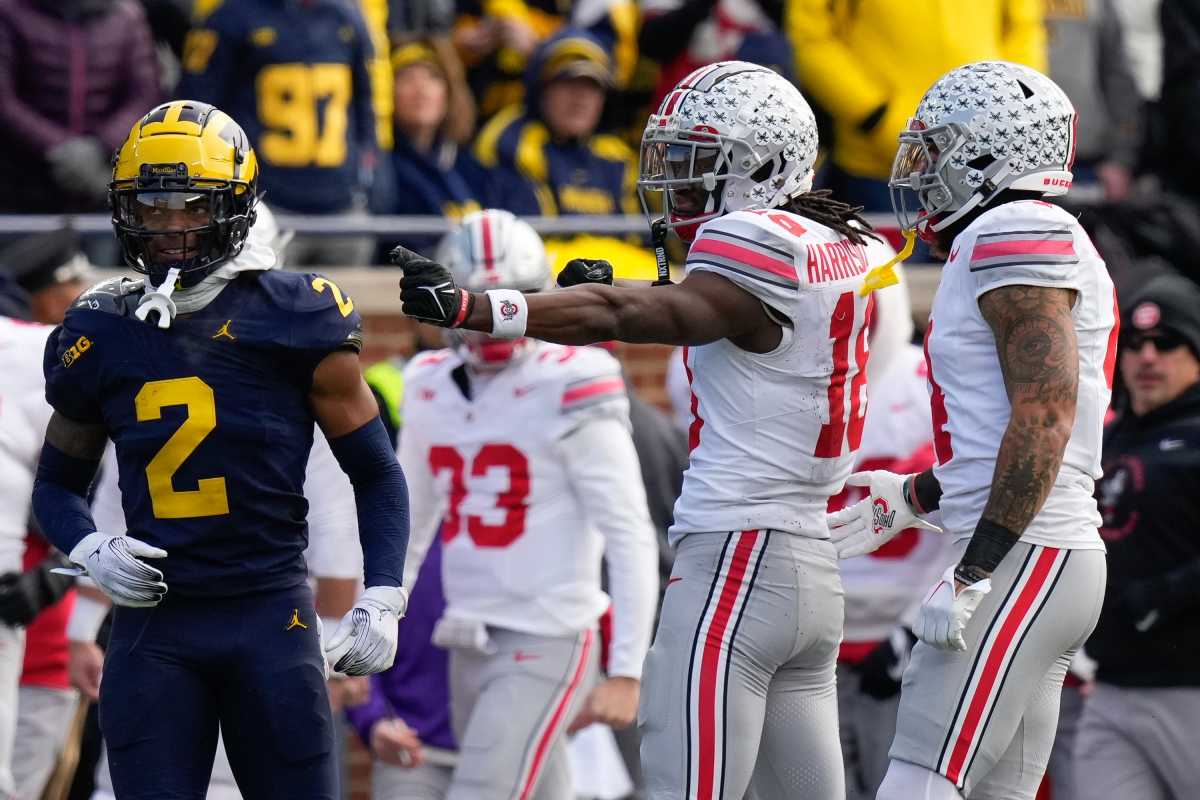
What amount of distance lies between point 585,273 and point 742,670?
0.90 m

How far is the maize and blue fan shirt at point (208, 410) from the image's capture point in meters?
4.50

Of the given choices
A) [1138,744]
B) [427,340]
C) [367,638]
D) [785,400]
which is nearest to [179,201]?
[367,638]

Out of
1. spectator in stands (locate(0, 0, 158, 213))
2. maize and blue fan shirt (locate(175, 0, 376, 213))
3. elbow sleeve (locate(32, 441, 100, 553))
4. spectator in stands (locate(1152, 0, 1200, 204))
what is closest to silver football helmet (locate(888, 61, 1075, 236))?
elbow sleeve (locate(32, 441, 100, 553))

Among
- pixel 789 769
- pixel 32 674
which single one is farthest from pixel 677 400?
pixel 789 769

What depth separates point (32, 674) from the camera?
6.40 metres

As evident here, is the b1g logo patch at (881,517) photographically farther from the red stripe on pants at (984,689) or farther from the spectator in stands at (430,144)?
the spectator in stands at (430,144)

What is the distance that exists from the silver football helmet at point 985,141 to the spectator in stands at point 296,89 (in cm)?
408

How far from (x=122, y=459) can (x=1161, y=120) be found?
6.63 m

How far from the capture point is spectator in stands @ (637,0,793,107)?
9281 millimetres

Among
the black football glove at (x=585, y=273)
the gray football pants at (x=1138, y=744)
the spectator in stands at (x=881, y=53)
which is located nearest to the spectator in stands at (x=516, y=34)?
the spectator in stands at (x=881, y=53)

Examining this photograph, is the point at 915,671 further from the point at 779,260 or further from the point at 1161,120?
the point at 1161,120

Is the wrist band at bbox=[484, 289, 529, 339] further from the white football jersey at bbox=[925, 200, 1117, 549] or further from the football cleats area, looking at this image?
the white football jersey at bbox=[925, 200, 1117, 549]

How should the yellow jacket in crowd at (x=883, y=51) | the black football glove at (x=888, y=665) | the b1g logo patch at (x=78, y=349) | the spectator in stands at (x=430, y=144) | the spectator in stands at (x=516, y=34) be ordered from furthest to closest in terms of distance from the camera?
the spectator in stands at (x=516, y=34) → the yellow jacket in crowd at (x=883, y=51) → the spectator in stands at (x=430, y=144) → the black football glove at (x=888, y=665) → the b1g logo patch at (x=78, y=349)

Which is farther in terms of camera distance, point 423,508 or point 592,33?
point 592,33
